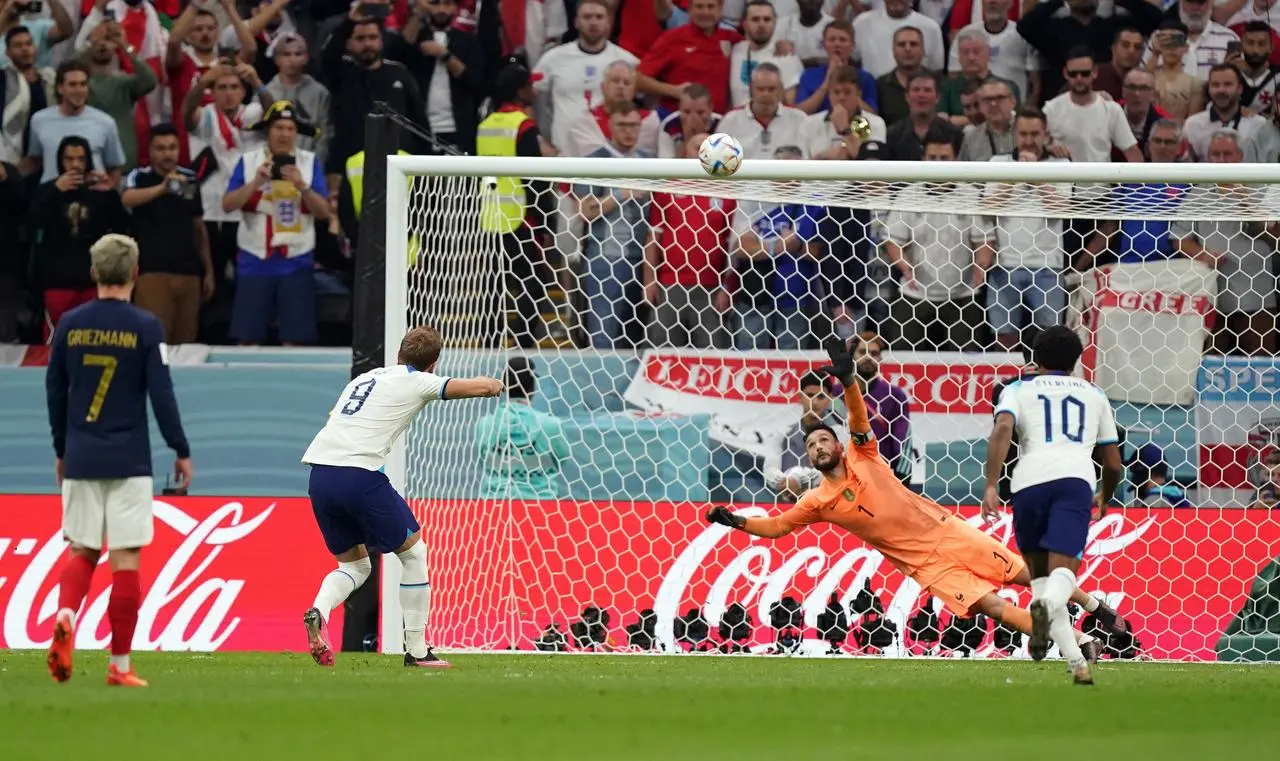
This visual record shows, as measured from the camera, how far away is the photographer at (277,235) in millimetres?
14445

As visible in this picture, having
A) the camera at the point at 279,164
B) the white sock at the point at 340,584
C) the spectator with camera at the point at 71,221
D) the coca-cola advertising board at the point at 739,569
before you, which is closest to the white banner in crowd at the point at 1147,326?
the coca-cola advertising board at the point at 739,569

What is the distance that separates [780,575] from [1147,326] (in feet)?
10.3

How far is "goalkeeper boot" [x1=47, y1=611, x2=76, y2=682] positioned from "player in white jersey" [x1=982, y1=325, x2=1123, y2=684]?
4.20m

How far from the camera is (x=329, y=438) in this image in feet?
31.1

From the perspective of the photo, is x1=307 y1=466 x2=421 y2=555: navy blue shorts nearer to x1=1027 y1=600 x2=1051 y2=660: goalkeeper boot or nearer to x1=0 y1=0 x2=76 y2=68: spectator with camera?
x1=1027 y1=600 x2=1051 y2=660: goalkeeper boot

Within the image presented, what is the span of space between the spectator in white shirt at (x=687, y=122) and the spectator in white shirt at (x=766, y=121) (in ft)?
0.70

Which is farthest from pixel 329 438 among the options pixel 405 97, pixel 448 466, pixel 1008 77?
pixel 1008 77

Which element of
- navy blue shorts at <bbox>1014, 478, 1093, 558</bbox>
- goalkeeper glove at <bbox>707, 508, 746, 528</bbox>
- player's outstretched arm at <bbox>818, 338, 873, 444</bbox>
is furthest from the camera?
goalkeeper glove at <bbox>707, 508, 746, 528</bbox>

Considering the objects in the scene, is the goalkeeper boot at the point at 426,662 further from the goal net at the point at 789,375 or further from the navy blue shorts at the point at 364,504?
the goal net at the point at 789,375

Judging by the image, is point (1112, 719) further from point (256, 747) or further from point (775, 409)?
point (775, 409)

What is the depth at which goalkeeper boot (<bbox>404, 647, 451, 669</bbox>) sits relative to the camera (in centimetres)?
945

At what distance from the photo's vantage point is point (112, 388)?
766cm

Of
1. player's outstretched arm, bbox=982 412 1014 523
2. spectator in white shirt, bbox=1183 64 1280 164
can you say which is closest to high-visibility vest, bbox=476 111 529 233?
player's outstretched arm, bbox=982 412 1014 523

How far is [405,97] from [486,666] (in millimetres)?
6285
